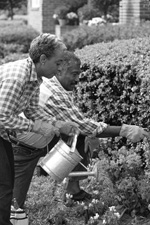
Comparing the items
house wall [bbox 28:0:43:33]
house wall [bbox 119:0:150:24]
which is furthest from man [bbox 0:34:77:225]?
house wall [bbox 28:0:43:33]

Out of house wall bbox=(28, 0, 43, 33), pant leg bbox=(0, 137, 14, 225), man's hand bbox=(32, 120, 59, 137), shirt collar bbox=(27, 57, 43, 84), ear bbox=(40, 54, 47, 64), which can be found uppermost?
ear bbox=(40, 54, 47, 64)

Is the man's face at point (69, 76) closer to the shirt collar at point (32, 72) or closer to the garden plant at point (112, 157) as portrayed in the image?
the garden plant at point (112, 157)

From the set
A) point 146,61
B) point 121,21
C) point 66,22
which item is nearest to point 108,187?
point 146,61

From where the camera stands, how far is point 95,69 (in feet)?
19.5

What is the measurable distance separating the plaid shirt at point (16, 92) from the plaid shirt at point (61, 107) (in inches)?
27.9

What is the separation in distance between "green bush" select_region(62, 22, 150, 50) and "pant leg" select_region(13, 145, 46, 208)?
6552mm

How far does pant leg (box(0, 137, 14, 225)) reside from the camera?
3.97 m

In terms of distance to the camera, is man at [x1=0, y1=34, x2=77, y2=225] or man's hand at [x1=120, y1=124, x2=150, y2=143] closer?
man at [x1=0, y1=34, x2=77, y2=225]

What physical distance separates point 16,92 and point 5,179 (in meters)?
0.67

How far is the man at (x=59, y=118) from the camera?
4523 millimetres

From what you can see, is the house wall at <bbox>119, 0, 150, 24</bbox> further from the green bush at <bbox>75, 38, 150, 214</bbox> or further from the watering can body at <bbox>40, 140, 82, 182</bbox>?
the watering can body at <bbox>40, 140, 82, 182</bbox>

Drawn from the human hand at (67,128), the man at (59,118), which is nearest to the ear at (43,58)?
the human hand at (67,128)

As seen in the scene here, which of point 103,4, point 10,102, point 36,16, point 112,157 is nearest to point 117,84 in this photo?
point 112,157

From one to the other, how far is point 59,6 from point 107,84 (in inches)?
640
